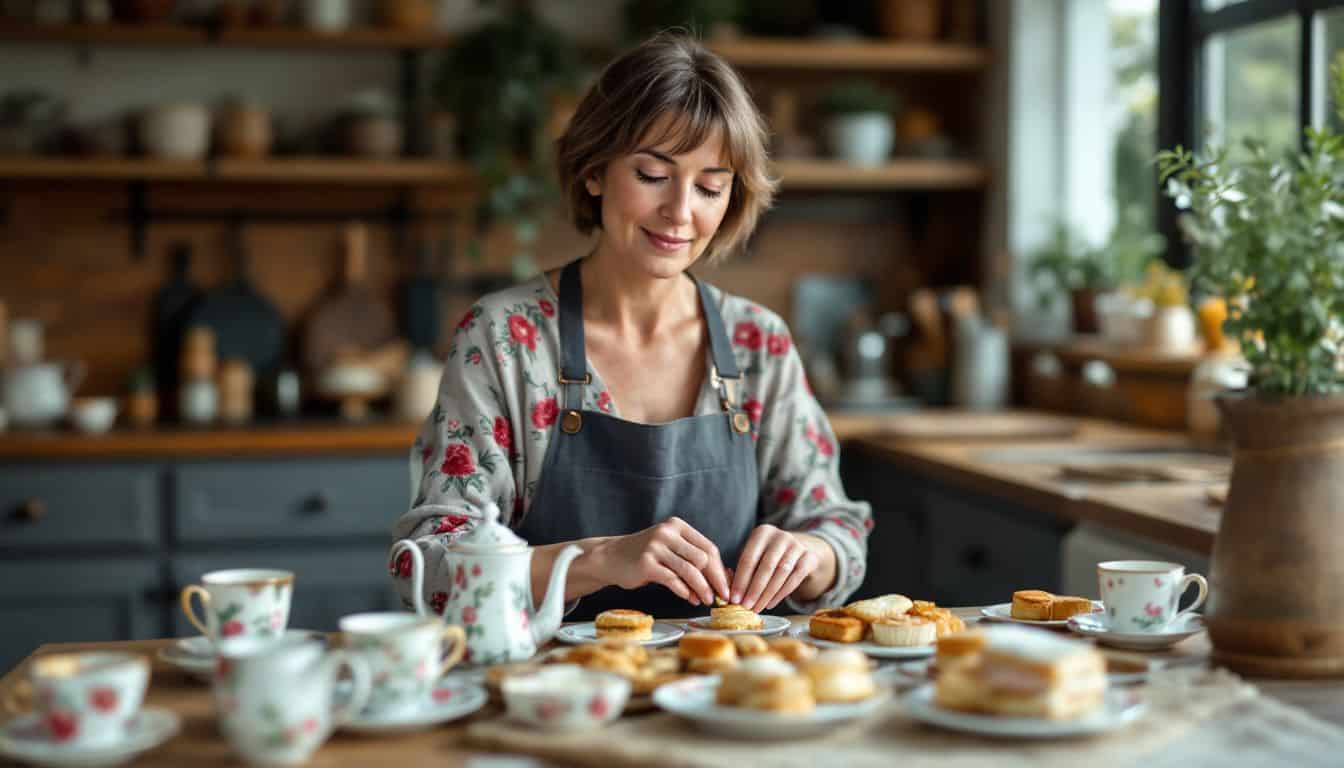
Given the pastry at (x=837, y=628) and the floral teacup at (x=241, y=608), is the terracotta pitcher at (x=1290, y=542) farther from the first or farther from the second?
the floral teacup at (x=241, y=608)

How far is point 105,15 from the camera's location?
12.8ft

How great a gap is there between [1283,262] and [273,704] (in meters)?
0.89

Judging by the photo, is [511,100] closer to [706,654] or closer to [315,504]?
[315,504]

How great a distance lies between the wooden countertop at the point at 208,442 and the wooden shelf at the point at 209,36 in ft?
3.59

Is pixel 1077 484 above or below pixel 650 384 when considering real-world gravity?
below

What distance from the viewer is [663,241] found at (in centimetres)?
190

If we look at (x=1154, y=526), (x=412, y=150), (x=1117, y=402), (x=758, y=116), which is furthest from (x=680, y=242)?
(x=412, y=150)

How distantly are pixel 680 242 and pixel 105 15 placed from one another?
2.64 metres

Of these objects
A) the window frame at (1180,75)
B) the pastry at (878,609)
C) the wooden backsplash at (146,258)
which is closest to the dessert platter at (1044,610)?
the pastry at (878,609)

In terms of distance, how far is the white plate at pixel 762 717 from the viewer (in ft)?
3.57

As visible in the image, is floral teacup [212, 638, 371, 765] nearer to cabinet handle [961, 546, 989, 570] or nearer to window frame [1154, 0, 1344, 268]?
cabinet handle [961, 546, 989, 570]

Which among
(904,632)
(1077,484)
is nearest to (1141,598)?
(904,632)

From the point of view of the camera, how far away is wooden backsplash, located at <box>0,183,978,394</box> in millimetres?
4062

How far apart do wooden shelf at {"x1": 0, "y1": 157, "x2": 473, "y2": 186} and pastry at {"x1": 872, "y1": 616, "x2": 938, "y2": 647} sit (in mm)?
2793
